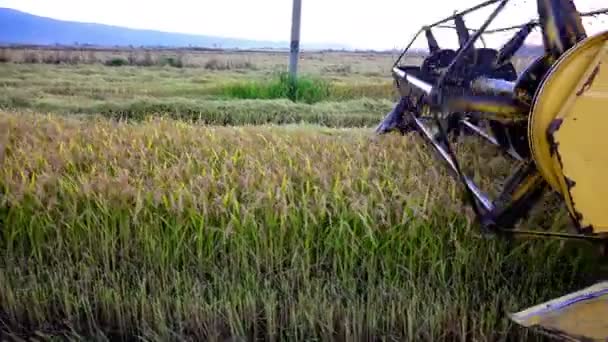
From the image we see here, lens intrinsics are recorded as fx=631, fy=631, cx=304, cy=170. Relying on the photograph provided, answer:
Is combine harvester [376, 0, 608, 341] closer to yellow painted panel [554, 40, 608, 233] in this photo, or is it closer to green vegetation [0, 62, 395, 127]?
yellow painted panel [554, 40, 608, 233]

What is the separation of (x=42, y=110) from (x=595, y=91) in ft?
28.2

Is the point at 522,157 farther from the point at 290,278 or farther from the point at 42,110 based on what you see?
the point at 42,110

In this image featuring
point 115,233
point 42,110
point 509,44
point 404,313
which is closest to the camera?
point 404,313

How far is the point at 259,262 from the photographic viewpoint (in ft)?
9.04

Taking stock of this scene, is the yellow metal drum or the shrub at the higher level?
the yellow metal drum

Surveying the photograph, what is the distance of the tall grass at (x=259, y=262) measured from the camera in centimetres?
254

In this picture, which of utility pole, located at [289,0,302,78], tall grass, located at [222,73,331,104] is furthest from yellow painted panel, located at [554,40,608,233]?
utility pole, located at [289,0,302,78]

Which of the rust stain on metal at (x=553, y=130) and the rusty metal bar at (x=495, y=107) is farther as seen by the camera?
the rusty metal bar at (x=495, y=107)

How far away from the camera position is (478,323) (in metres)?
2.53

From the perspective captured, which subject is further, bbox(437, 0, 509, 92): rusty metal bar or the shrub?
the shrub

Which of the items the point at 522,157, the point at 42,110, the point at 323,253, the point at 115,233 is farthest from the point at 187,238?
the point at 42,110

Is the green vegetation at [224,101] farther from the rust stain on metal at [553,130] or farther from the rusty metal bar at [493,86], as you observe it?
the rust stain on metal at [553,130]

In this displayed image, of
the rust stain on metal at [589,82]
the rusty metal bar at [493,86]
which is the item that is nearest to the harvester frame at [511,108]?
the rusty metal bar at [493,86]

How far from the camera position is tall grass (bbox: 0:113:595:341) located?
8.33 ft
